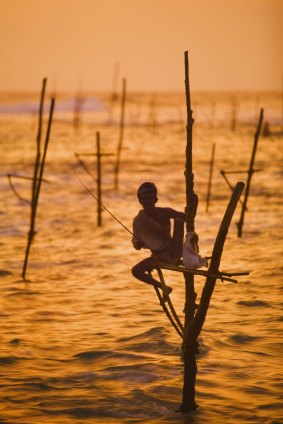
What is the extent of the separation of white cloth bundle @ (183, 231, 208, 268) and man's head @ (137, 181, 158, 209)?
68 cm

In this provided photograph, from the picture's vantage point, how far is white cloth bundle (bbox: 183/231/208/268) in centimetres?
565

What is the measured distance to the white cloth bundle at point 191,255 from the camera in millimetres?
5652

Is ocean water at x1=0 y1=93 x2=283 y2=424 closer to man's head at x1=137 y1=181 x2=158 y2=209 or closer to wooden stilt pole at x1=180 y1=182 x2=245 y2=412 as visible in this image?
wooden stilt pole at x1=180 y1=182 x2=245 y2=412

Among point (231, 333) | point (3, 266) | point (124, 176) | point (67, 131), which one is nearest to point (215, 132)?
point (67, 131)

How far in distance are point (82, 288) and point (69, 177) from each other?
13980mm

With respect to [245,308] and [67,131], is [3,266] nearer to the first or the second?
[245,308]

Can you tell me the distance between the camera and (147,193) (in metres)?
6.28

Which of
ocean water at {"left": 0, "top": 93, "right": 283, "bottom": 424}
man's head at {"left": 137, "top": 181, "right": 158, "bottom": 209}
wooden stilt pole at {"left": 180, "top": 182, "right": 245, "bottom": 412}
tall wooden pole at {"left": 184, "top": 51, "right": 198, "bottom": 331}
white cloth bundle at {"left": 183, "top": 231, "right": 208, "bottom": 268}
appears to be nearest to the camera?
white cloth bundle at {"left": 183, "top": 231, "right": 208, "bottom": 268}

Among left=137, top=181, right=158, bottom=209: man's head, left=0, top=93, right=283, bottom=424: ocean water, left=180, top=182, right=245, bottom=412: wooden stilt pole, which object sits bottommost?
left=0, top=93, right=283, bottom=424: ocean water

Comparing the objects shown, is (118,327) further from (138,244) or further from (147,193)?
(147,193)

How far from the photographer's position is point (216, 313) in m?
9.89

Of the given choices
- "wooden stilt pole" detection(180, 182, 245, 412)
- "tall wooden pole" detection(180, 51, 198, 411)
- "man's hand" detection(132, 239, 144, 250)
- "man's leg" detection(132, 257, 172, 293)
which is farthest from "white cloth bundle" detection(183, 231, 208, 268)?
"man's hand" detection(132, 239, 144, 250)

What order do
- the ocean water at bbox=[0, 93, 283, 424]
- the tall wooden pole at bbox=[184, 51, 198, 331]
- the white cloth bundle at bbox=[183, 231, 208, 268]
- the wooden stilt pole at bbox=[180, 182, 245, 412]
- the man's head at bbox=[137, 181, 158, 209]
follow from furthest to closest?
the ocean water at bbox=[0, 93, 283, 424] → the man's head at bbox=[137, 181, 158, 209] → the tall wooden pole at bbox=[184, 51, 198, 331] → the wooden stilt pole at bbox=[180, 182, 245, 412] → the white cloth bundle at bbox=[183, 231, 208, 268]

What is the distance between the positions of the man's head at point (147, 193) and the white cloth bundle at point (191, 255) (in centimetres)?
68
